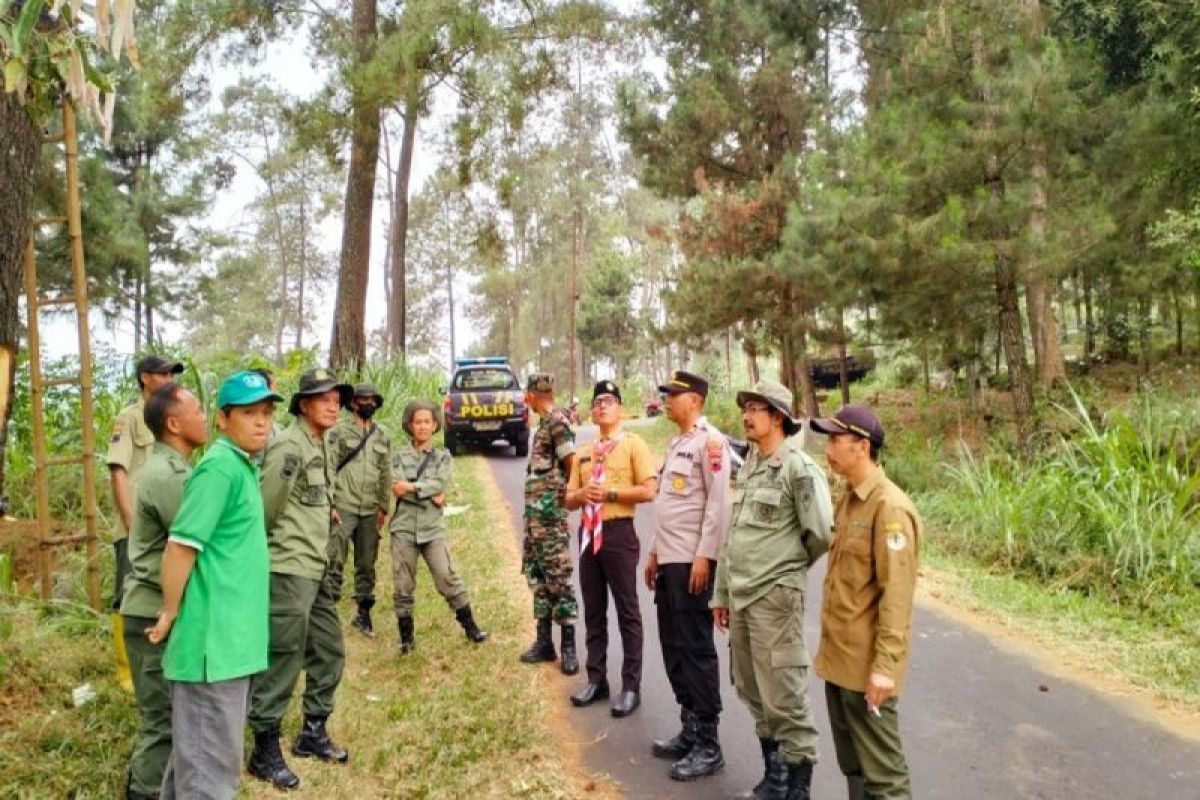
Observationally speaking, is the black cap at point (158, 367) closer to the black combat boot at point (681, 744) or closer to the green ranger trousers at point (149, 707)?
the green ranger trousers at point (149, 707)

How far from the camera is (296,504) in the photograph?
357cm

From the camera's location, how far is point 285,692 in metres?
3.46

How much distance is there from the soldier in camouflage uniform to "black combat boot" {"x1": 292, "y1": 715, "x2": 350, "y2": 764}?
57.0 inches

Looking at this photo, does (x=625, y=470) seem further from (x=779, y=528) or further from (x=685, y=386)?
(x=779, y=528)

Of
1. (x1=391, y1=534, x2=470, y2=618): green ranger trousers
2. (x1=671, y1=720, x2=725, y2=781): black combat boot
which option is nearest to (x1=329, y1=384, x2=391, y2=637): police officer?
(x1=391, y1=534, x2=470, y2=618): green ranger trousers

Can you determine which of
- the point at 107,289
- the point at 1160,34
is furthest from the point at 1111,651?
the point at 107,289

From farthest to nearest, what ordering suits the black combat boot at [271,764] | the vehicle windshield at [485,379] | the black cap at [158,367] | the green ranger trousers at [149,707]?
the vehicle windshield at [485,379] < the black cap at [158,367] < the black combat boot at [271,764] < the green ranger trousers at [149,707]

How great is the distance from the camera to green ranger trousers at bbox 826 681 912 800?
2691 millimetres

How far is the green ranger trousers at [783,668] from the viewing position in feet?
10.1

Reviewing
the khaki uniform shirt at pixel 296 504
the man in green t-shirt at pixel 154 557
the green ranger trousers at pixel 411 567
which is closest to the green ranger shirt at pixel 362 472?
the green ranger trousers at pixel 411 567

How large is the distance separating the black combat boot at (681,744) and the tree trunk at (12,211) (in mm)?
3470

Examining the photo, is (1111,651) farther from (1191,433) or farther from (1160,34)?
(1160,34)

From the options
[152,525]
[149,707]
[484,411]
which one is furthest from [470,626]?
[484,411]

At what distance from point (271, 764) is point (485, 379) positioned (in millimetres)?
11910
